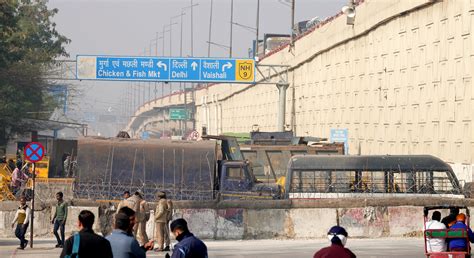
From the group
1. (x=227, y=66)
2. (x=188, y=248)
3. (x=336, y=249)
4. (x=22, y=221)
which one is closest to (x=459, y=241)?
(x=336, y=249)

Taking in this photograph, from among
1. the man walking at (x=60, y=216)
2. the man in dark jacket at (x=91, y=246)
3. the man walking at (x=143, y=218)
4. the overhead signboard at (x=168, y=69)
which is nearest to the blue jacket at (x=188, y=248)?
the man in dark jacket at (x=91, y=246)

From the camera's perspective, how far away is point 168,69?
56906 mm

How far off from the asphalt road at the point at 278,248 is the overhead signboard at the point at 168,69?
1140 inches

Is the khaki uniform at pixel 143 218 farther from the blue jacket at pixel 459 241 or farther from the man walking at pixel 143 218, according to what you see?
the blue jacket at pixel 459 241

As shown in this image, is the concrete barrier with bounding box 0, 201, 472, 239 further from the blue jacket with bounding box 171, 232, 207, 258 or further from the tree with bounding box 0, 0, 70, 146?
the tree with bounding box 0, 0, 70, 146

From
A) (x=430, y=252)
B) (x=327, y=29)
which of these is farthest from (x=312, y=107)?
(x=430, y=252)

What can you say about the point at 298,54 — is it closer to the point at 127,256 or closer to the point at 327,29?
the point at 327,29

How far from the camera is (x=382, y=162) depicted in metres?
31.5

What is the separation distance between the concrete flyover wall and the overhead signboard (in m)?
4.33

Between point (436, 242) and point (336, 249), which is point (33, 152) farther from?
point (336, 249)

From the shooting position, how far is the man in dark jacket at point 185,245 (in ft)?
35.2

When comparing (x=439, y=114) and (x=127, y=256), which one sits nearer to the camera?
(x=127, y=256)

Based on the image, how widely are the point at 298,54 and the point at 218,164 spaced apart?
92.8 ft

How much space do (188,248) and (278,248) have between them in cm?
1462
